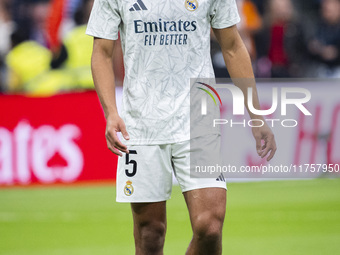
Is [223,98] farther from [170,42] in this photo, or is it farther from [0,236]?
[170,42]

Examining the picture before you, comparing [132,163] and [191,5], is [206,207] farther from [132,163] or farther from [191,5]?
[191,5]

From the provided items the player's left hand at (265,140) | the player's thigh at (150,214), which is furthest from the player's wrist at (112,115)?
the player's left hand at (265,140)

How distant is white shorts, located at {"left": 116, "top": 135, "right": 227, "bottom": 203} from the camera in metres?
5.11

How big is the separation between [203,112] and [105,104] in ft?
1.96

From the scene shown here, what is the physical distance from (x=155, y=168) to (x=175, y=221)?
4338 mm

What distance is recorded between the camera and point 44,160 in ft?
37.7

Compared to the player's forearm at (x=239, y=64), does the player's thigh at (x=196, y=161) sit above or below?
below

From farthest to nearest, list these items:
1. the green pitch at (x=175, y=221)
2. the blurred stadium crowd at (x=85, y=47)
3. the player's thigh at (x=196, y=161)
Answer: the blurred stadium crowd at (x=85, y=47) < the green pitch at (x=175, y=221) < the player's thigh at (x=196, y=161)

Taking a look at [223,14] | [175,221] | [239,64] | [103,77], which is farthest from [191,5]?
[175,221]

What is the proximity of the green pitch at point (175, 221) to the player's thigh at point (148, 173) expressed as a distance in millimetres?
2506

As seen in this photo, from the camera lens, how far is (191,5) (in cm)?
507

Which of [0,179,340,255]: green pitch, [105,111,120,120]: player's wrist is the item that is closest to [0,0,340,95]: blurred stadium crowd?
[0,179,340,255]: green pitch

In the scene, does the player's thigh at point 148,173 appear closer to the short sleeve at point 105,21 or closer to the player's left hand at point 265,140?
the player's left hand at point 265,140

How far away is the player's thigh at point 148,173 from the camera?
16.8 ft
